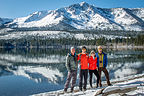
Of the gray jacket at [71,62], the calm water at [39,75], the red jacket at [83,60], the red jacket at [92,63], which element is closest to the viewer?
the gray jacket at [71,62]

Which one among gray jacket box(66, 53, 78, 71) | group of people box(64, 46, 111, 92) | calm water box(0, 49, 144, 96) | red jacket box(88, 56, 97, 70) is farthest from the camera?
calm water box(0, 49, 144, 96)

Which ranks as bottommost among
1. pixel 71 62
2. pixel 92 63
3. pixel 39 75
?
pixel 39 75

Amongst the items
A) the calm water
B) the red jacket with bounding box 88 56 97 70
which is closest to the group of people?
the red jacket with bounding box 88 56 97 70

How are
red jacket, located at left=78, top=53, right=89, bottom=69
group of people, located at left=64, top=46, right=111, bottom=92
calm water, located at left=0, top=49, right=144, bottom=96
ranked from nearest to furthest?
group of people, located at left=64, top=46, right=111, bottom=92, red jacket, located at left=78, top=53, right=89, bottom=69, calm water, located at left=0, top=49, right=144, bottom=96

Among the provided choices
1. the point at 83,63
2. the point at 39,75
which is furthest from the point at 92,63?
the point at 39,75

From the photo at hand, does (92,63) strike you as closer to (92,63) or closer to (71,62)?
(92,63)

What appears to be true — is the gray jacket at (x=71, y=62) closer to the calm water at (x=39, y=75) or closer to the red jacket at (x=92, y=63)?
the red jacket at (x=92, y=63)

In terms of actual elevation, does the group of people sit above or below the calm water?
above

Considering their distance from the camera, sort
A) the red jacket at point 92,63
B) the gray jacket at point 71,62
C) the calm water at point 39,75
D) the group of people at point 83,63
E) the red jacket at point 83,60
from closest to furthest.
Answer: the gray jacket at point 71,62, the group of people at point 83,63, the red jacket at point 83,60, the red jacket at point 92,63, the calm water at point 39,75

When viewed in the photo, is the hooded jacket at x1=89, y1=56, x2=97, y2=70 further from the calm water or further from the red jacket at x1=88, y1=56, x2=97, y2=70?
the calm water

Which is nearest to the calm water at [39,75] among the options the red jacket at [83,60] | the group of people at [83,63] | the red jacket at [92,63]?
the group of people at [83,63]

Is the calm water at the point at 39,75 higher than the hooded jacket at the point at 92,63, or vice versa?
the hooded jacket at the point at 92,63

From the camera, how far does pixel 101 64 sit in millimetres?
13312

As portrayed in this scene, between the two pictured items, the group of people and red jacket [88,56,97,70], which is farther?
red jacket [88,56,97,70]
